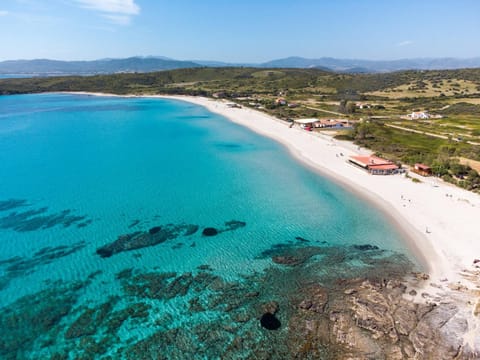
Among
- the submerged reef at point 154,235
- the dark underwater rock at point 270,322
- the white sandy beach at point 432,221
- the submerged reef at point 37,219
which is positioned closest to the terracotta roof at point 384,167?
the white sandy beach at point 432,221

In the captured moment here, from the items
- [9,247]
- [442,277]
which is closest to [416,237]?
[442,277]

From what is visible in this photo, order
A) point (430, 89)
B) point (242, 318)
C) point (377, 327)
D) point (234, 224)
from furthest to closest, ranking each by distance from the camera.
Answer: point (430, 89) → point (234, 224) → point (242, 318) → point (377, 327)

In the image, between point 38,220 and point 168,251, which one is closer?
point 168,251

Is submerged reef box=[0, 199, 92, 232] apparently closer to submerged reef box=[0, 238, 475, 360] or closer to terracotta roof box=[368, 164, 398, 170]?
submerged reef box=[0, 238, 475, 360]

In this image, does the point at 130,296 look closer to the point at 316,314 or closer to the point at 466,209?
the point at 316,314

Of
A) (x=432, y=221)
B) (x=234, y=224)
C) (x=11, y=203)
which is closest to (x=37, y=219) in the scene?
(x=11, y=203)

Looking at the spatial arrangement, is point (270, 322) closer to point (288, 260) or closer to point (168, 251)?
point (288, 260)

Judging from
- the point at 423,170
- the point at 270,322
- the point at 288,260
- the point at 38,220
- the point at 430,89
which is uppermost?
the point at 430,89
